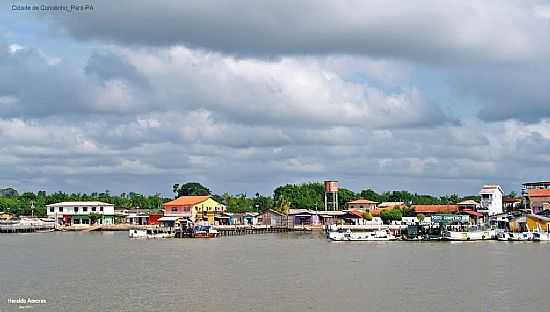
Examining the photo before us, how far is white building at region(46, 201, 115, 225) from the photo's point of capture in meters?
Result: 101

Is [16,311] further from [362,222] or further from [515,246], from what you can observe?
[362,222]

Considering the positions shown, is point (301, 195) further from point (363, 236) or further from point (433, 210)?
point (363, 236)

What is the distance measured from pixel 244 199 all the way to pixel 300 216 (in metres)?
31.3

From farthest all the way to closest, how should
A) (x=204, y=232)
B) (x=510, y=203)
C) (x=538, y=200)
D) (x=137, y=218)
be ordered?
1. (x=137, y=218)
2. (x=510, y=203)
3. (x=538, y=200)
4. (x=204, y=232)

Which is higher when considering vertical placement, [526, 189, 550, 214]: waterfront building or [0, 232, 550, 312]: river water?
[526, 189, 550, 214]: waterfront building

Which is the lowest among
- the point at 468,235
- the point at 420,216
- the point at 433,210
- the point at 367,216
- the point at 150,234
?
the point at 468,235

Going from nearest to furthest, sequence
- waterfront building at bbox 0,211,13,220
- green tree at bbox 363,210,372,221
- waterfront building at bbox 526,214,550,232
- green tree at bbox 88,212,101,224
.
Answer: waterfront building at bbox 526,214,550,232, green tree at bbox 363,210,372,221, green tree at bbox 88,212,101,224, waterfront building at bbox 0,211,13,220

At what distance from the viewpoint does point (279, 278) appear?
3850 cm

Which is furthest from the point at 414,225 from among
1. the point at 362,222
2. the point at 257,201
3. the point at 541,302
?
the point at 257,201

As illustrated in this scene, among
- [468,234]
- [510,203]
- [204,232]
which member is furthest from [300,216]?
[468,234]

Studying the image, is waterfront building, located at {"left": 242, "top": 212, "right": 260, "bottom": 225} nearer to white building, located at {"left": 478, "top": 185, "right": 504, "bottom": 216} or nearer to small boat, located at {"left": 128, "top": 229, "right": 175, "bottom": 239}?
small boat, located at {"left": 128, "top": 229, "right": 175, "bottom": 239}

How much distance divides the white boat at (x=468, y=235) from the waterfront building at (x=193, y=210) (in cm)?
3705

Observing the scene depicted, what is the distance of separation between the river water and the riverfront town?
12.1 m

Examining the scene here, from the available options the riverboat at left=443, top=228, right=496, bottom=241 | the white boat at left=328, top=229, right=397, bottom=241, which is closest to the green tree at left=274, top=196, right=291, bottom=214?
the white boat at left=328, top=229, right=397, bottom=241
